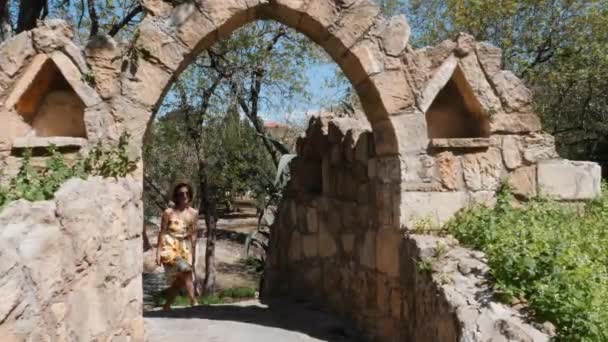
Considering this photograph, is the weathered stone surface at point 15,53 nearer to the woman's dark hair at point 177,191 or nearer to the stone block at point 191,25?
the stone block at point 191,25

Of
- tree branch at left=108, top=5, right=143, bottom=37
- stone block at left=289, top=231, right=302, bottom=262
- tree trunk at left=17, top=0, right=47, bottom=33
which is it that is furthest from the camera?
tree branch at left=108, top=5, right=143, bottom=37

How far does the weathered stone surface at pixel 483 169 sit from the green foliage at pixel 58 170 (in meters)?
2.34

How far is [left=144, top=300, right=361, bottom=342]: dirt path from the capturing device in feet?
15.9

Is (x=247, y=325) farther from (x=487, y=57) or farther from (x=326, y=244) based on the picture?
(x=487, y=57)

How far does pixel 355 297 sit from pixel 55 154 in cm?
268

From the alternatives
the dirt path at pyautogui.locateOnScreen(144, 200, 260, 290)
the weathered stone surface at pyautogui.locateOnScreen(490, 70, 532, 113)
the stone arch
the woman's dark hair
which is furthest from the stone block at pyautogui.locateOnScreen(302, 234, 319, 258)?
the dirt path at pyautogui.locateOnScreen(144, 200, 260, 290)

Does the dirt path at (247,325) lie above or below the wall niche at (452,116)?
below

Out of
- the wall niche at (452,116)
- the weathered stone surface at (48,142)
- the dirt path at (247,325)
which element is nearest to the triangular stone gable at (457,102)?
the wall niche at (452,116)

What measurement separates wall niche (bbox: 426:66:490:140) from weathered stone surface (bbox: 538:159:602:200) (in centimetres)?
56

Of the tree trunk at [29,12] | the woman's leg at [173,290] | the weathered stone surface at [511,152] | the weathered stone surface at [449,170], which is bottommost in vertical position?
the woman's leg at [173,290]

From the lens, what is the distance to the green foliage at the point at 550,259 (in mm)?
2645

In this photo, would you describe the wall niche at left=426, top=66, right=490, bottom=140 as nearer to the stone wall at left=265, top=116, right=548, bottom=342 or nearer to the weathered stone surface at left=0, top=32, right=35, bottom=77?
the stone wall at left=265, top=116, right=548, bottom=342

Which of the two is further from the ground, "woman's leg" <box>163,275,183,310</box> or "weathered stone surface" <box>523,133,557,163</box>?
"weathered stone surface" <box>523,133,557,163</box>

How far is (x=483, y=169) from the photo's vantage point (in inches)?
181
